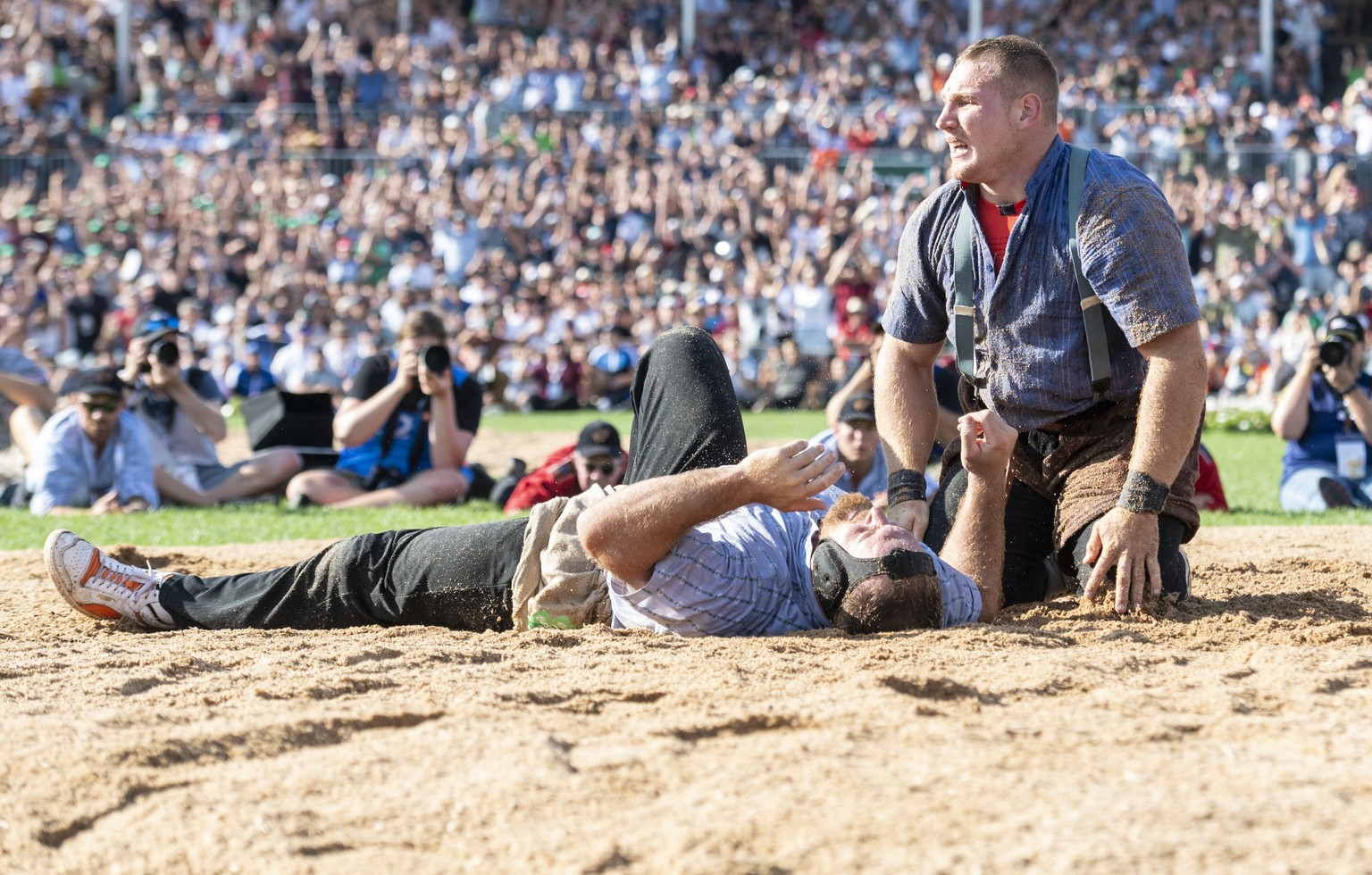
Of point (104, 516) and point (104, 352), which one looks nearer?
point (104, 516)

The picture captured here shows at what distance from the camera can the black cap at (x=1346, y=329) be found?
28.8ft

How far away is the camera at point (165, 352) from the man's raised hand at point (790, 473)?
6857 mm

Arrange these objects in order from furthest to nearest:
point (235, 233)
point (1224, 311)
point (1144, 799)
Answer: point (235, 233) → point (1224, 311) → point (1144, 799)

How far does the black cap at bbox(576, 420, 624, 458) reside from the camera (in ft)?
25.8

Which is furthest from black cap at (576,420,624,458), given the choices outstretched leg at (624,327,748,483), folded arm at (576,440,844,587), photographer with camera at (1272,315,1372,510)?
photographer with camera at (1272,315,1372,510)

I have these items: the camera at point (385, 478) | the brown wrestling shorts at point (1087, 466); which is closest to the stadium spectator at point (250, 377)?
the camera at point (385, 478)

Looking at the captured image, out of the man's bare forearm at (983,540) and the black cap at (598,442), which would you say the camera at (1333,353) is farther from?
the man's bare forearm at (983,540)

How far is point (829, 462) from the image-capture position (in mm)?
3777

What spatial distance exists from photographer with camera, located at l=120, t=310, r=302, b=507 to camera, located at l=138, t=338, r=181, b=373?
0.03m

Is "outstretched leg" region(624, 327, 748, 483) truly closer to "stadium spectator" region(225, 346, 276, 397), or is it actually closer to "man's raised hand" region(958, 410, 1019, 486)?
"man's raised hand" region(958, 410, 1019, 486)

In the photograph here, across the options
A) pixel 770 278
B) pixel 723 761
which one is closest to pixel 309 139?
pixel 770 278

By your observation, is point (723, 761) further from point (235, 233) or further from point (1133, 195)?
point (235, 233)

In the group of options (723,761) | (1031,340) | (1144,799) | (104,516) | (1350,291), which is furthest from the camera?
(1350,291)

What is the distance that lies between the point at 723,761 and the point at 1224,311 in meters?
18.5
